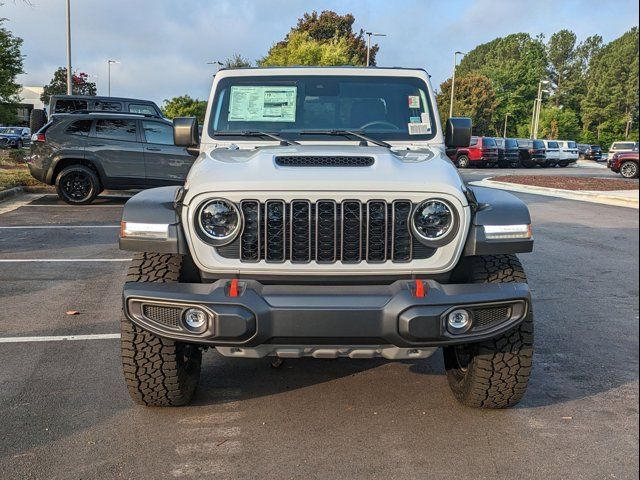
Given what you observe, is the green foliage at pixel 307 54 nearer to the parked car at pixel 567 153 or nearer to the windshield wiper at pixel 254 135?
the parked car at pixel 567 153

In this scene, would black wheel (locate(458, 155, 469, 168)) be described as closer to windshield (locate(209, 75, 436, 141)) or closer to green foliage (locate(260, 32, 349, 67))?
green foliage (locate(260, 32, 349, 67))

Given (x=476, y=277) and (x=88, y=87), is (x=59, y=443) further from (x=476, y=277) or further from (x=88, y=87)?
(x=88, y=87)

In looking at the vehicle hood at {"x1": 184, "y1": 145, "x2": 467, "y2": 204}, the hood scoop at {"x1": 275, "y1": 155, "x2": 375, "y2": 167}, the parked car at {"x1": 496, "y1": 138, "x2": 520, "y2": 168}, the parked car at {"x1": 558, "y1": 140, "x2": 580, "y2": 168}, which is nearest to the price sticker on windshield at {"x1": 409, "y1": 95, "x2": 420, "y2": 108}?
the vehicle hood at {"x1": 184, "y1": 145, "x2": 467, "y2": 204}

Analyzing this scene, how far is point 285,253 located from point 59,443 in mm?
1559

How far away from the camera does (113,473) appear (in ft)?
10.1

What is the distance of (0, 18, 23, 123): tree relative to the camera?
67.7 ft

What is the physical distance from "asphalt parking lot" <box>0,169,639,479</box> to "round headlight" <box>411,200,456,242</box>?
785 mm

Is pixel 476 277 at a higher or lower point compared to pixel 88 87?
lower

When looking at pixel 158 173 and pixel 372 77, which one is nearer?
pixel 372 77

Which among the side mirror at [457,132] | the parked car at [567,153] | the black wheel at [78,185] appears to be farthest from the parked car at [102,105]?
the parked car at [567,153]

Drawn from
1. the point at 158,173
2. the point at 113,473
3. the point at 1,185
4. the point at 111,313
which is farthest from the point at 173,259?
the point at 1,185

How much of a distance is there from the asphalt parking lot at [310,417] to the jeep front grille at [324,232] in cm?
99

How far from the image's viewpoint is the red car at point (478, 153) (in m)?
33.9

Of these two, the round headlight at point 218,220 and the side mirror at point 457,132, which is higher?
the side mirror at point 457,132
